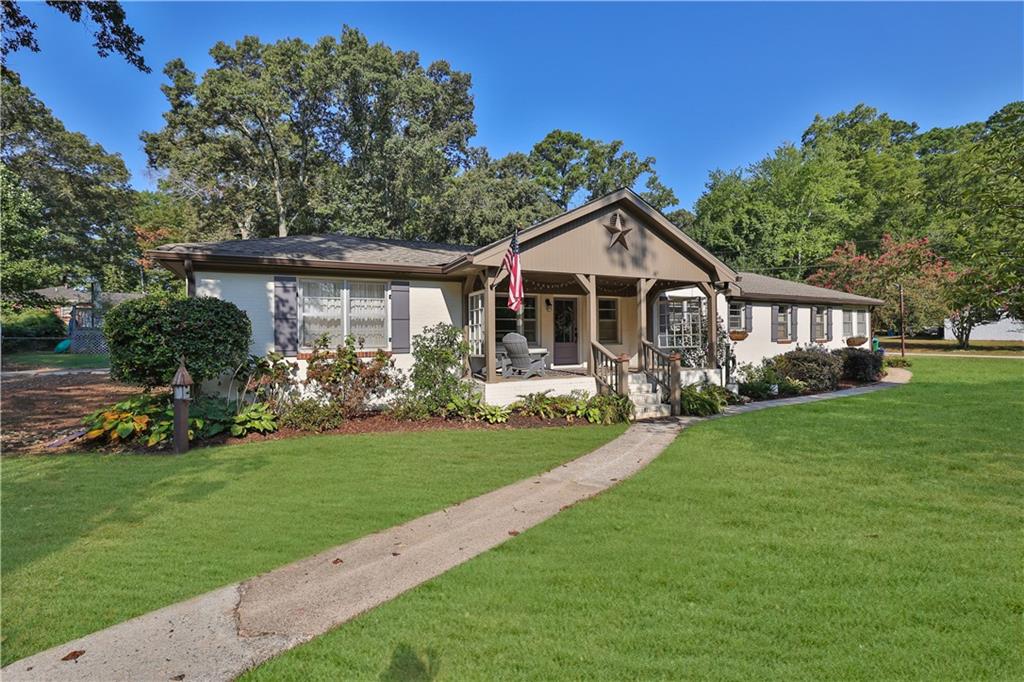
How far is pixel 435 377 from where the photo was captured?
10258 mm

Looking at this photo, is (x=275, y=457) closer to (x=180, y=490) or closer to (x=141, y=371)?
(x=180, y=490)

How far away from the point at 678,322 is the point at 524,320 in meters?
5.15

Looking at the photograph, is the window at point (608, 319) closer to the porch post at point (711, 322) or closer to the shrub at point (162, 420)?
the porch post at point (711, 322)

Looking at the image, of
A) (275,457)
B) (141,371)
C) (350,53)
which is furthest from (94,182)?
(275,457)

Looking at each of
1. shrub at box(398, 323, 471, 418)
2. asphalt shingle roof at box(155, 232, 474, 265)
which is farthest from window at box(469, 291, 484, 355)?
asphalt shingle roof at box(155, 232, 474, 265)

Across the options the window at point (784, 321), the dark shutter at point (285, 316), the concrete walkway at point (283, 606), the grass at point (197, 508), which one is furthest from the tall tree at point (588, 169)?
the concrete walkway at point (283, 606)

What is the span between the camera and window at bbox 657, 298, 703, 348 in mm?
15516

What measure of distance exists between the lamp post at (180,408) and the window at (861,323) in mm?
23429

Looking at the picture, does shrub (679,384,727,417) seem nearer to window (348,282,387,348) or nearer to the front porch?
the front porch

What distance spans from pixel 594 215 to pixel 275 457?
8.45 meters

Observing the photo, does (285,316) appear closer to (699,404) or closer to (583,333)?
(583,333)

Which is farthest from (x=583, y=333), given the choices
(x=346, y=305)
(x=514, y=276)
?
(x=346, y=305)

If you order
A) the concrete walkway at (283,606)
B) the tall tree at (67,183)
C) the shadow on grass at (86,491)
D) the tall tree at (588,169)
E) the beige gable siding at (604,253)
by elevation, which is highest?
the tall tree at (588,169)

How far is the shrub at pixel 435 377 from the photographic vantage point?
33.1 feet
